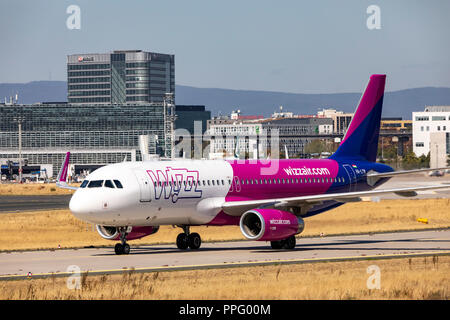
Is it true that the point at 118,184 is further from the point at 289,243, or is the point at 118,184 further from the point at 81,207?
the point at 289,243

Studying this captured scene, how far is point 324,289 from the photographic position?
26484 mm

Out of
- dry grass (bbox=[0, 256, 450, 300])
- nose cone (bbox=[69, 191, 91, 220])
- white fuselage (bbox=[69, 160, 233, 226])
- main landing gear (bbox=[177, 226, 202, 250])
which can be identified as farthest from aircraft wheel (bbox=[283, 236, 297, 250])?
nose cone (bbox=[69, 191, 91, 220])

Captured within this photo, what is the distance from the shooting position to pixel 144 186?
40500 millimetres

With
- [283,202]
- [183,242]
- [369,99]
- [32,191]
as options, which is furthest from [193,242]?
[32,191]

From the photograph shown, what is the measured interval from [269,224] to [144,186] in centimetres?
620

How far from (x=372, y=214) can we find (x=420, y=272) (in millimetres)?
33911

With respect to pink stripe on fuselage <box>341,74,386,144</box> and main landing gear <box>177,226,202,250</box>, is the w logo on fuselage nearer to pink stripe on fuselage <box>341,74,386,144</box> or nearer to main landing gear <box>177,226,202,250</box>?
main landing gear <box>177,226,202,250</box>

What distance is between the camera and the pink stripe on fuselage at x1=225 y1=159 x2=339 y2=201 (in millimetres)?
45500

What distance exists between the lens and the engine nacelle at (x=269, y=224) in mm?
41031

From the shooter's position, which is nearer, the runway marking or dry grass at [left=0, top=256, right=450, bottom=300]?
dry grass at [left=0, top=256, right=450, bottom=300]

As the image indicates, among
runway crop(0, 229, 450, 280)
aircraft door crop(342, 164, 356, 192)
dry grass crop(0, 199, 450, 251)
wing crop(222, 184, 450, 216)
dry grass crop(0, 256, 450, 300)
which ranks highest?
aircraft door crop(342, 164, 356, 192)

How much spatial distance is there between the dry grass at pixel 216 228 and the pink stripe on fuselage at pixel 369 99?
7136 mm
